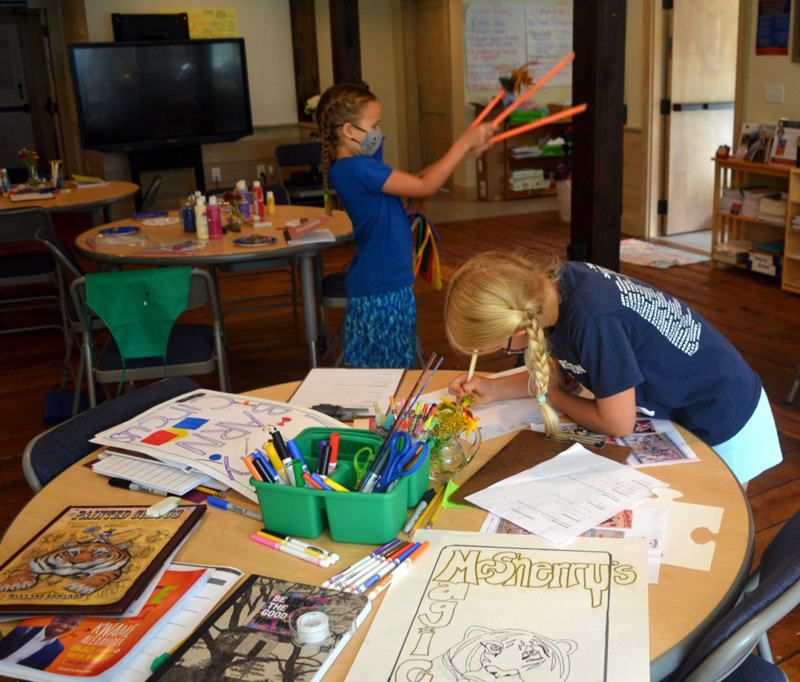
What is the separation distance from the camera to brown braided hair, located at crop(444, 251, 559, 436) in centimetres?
151

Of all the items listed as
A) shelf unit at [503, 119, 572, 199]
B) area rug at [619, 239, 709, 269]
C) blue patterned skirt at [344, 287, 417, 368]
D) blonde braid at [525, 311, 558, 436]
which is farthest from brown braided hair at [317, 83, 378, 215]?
shelf unit at [503, 119, 572, 199]

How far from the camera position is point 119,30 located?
7438 millimetres

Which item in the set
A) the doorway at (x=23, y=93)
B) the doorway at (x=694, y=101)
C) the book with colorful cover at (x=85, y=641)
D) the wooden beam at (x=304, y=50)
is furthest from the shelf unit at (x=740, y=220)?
the doorway at (x=23, y=93)

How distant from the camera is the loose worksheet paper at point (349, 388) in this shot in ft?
6.15

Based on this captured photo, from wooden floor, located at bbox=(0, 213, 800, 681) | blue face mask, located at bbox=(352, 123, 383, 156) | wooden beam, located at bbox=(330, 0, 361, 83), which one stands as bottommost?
wooden floor, located at bbox=(0, 213, 800, 681)

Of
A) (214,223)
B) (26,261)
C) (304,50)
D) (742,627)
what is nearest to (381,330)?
(214,223)

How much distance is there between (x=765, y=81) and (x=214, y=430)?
5000 millimetres

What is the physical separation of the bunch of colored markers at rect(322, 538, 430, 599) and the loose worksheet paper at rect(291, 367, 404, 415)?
0.58 meters

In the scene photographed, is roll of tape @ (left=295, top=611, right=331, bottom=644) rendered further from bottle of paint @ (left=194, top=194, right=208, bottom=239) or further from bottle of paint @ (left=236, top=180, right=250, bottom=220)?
bottle of paint @ (left=236, top=180, right=250, bottom=220)

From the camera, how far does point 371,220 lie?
2.84m

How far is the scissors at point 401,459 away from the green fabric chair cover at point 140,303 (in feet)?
5.50

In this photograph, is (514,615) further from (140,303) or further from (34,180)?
(34,180)

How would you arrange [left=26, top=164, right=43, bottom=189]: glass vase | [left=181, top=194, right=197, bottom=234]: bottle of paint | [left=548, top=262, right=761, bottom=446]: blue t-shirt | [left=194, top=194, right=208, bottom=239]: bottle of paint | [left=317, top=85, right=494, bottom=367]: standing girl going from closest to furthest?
[left=548, top=262, right=761, bottom=446]: blue t-shirt
[left=317, top=85, right=494, bottom=367]: standing girl
[left=194, top=194, right=208, bottom=239]: bottle of paint
[left=181, top=194, right=197, bottom=234]: bottle of paint
[left=26, top=164, right=43, bottom=189]: glass vase

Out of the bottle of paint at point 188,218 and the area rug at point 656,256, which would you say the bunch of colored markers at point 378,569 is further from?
the area rug at point 656,256
